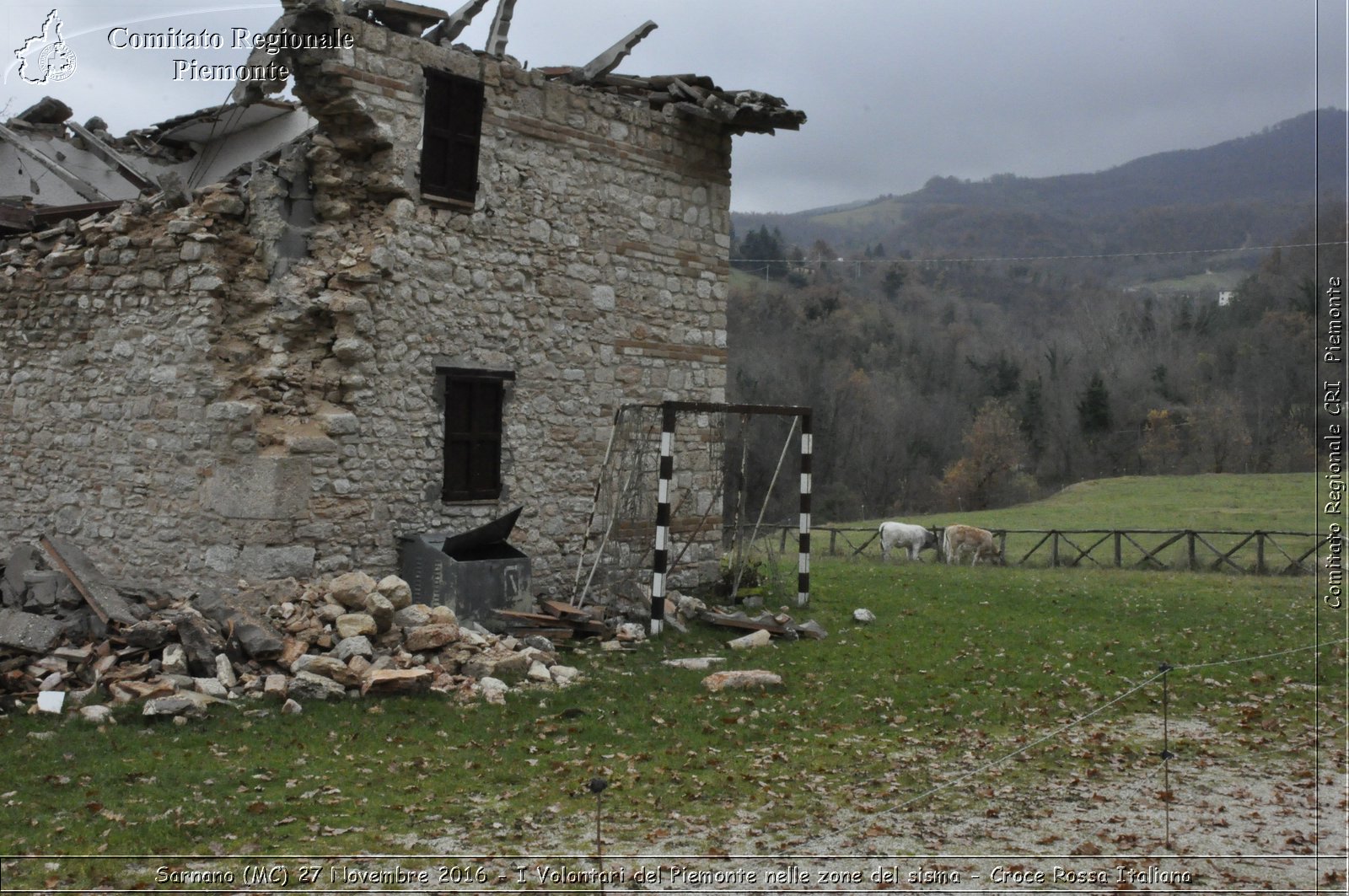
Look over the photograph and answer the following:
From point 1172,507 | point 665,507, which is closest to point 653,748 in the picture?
point 665,507

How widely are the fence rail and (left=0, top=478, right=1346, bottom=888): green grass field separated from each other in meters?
7.50

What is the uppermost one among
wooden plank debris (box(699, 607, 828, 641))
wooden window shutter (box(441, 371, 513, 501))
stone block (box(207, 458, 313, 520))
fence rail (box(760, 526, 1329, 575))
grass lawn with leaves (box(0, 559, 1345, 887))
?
wooden window shutter (box(441, 371, 513, 501))

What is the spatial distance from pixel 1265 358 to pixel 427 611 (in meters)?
49.8

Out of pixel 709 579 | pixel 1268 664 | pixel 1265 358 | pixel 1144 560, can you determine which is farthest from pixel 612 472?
pixel 1265 358

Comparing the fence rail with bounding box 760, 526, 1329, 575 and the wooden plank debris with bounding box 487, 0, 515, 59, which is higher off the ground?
the wooden plank debris with bounding box 487, 0, 515, 59

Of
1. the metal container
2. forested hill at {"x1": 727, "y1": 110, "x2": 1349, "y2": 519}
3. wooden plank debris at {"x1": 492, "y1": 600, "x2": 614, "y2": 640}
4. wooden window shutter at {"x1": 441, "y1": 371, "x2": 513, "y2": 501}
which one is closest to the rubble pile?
the metal container

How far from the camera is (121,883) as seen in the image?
5668mm

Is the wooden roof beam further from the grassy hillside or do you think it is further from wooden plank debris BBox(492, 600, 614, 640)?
the grassy hillside

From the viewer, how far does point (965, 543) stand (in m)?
24.2

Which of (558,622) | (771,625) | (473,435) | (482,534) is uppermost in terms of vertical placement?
(473,435)

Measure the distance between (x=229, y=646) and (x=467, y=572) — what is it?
8.28ft

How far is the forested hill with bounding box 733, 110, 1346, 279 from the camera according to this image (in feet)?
315

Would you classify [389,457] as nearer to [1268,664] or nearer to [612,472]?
[612,472]

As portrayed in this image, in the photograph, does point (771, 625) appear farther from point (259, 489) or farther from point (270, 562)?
point (259, 489)
